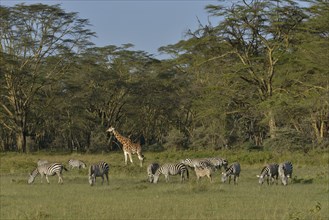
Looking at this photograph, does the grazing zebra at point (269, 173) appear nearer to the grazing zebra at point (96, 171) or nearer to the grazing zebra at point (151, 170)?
the grazing zebra at point (151, 170)

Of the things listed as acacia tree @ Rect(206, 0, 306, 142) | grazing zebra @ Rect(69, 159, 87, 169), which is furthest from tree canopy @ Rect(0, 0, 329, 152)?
grazing zebra @ Rect(69, 159, 87, 169)

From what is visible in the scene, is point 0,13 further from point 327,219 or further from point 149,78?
point 327,219

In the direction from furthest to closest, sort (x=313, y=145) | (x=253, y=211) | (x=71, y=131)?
(x=71, y=131), (x=313, y=145), (x=253, y=211)

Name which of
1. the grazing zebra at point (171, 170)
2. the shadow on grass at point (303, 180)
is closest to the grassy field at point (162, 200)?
the shadow on grass at point (303, 180)

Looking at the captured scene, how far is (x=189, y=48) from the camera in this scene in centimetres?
3806

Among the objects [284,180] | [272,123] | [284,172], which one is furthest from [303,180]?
[272,123]

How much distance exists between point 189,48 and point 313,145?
33.8 ft

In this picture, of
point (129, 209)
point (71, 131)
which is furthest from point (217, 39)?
point (129, 209)

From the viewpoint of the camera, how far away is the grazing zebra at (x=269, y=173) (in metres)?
18.0

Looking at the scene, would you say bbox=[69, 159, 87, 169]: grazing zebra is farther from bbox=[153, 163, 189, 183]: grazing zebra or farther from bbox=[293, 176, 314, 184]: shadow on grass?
bbox=[293, 176, 314, 184]: shadow on grass

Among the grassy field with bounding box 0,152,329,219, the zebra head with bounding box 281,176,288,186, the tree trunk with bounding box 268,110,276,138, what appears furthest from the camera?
the tree trunk with bounding box 268,110,276,138

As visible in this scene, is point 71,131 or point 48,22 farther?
point 71,131

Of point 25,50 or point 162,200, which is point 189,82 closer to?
point 25,50

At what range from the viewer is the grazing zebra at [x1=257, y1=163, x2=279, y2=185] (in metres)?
18.0
